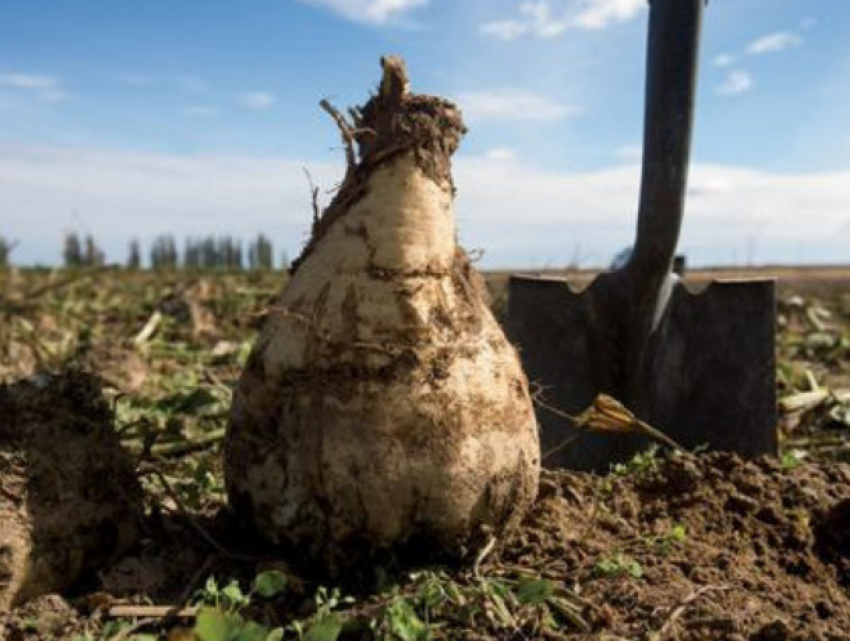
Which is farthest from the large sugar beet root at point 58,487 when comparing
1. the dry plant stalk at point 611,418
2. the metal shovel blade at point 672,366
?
the metal shovel blade at point 672,366

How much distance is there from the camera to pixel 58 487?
224cm

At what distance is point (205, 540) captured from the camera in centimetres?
241

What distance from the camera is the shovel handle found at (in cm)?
352

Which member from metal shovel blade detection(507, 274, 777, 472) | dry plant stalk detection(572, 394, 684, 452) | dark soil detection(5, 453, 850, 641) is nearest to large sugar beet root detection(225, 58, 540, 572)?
dark soil detection(5, 453, 850, 641)

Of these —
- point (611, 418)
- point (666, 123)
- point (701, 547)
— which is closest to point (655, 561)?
point (701, 547)

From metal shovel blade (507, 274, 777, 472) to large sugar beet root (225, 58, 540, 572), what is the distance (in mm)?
1433

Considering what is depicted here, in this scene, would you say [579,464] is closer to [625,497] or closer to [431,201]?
[625,497]

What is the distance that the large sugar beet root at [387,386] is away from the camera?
213 centimetres

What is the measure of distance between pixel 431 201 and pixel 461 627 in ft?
3.15

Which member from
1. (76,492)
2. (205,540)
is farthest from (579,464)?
(76,492)

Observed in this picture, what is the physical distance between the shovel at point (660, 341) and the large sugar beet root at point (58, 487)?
1.82 metres

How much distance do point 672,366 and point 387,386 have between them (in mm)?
1905

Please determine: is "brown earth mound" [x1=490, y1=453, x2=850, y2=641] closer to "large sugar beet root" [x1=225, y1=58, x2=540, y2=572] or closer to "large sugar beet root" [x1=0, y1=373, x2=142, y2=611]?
"large sugar beet root" [x1=225, y1=58, x2=540, y2=572]

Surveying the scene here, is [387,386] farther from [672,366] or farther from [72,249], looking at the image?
Answer: [72,249]
